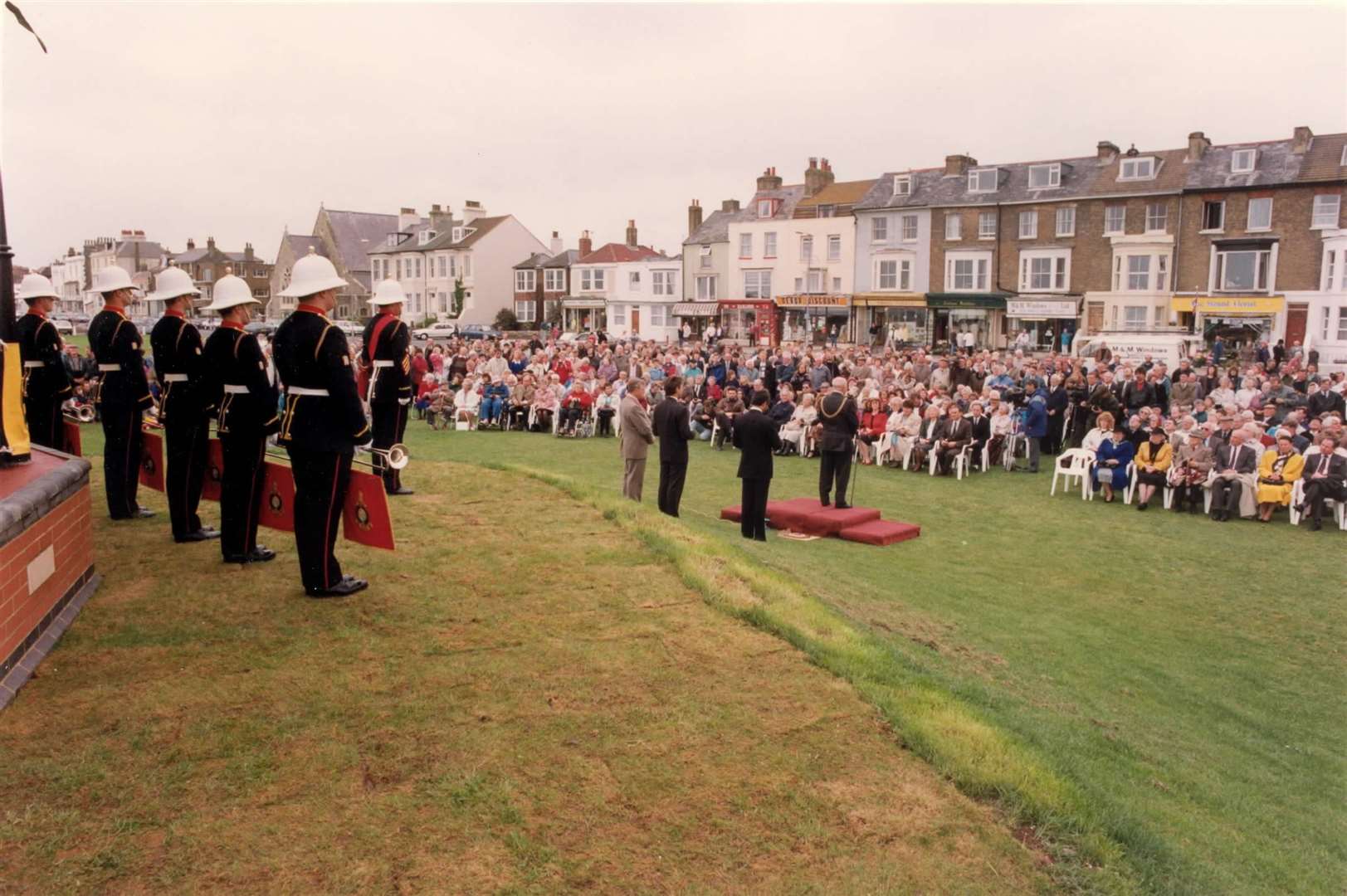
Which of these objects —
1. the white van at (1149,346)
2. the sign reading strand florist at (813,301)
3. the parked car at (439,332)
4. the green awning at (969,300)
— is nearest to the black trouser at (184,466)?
the white van at (1149,346)

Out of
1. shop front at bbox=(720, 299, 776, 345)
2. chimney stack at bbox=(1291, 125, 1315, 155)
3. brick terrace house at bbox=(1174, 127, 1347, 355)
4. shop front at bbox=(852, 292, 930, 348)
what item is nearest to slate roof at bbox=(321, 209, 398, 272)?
shop front at bbox=(720, 299, 776, 345)

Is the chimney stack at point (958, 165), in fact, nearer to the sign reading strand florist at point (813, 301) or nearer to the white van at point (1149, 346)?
the sign reading strand florist at point (813, 301)

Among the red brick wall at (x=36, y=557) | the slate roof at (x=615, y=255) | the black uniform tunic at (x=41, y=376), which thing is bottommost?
the red brick wall at (x=36, y=557)

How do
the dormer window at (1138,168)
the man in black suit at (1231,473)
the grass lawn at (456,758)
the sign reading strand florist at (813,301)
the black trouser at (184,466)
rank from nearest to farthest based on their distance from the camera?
the grass lawn at (456,758), the black trouser at (184,466), the man in black suit at (1231,473), the dormer window at (1138,168), the sign reading strand florist at (813,301)

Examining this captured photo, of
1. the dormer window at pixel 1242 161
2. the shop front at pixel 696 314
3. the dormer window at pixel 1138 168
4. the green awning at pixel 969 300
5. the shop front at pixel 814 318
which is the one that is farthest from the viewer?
the shop front at pixel 696 314

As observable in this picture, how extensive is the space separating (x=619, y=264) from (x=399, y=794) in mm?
67834

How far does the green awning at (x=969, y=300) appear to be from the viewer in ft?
175

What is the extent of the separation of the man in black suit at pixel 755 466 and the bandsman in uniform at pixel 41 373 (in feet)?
24.7

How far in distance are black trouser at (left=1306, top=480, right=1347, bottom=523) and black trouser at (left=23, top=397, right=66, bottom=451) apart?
16.4m

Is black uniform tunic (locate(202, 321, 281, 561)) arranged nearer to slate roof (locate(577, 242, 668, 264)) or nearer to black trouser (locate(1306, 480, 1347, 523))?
black trouser (locate(1306, 480, 1347, 523))

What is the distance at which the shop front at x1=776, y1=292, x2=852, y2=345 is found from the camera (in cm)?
5959

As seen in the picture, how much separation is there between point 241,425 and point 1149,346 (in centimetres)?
2917

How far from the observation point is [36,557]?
5211 millimetres

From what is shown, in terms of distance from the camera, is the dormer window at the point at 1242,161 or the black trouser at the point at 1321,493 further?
the dormer window at the point at 1242,161
